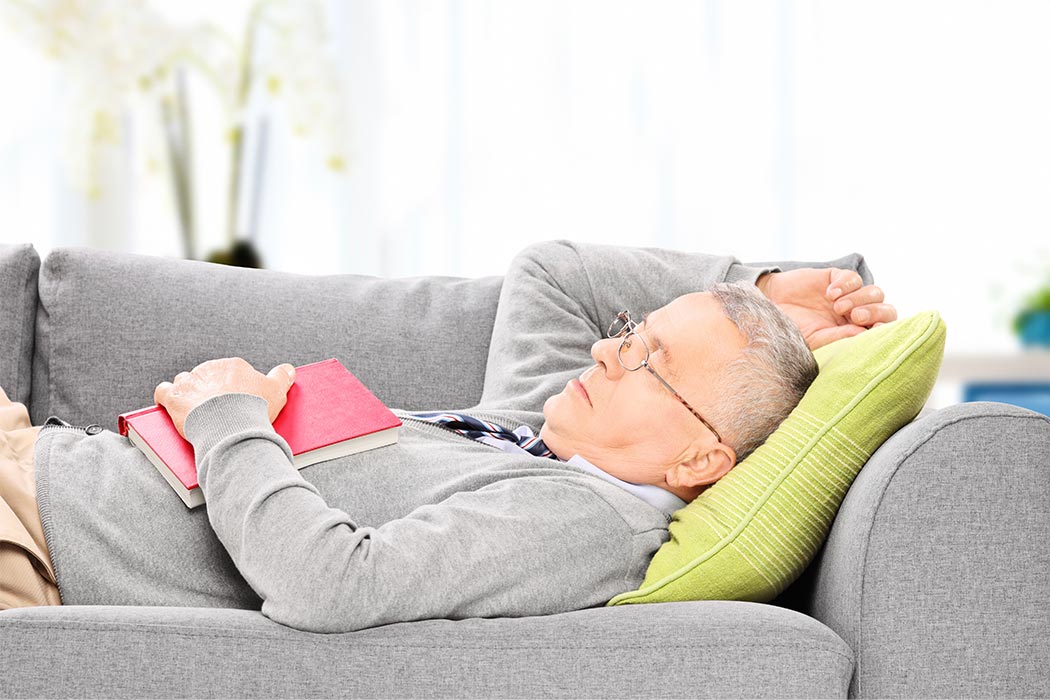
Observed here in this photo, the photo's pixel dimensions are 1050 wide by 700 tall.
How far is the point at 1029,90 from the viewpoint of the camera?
11.5 ft

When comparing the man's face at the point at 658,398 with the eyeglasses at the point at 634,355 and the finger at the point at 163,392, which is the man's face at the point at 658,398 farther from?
the finger at the point at 163,392

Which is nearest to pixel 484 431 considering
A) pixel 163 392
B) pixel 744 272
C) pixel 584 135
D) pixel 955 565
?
pixel 163 392

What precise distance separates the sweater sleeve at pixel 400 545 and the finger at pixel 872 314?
590mm

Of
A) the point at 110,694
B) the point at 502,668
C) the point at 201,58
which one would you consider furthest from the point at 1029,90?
the point at 110,694

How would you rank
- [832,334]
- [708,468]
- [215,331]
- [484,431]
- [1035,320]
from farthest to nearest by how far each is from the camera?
[1035,320] < [215,331] < [832,334] < [484,431] < [708,468]

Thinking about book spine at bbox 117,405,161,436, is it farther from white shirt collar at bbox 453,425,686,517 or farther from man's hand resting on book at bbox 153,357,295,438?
white shirt collar at bbox 453,425,686,517

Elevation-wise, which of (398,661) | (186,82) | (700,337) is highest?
(186,82)

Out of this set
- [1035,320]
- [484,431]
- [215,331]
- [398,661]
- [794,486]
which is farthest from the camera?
[1035,320]

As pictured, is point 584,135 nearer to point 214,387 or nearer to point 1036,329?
point 1036,329

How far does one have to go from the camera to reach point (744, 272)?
174cm

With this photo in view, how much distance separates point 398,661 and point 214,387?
50 cm

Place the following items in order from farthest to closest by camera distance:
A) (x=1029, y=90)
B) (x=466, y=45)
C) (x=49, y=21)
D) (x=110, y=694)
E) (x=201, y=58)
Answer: (x=1029, y=90) < (x=466, y=45) < (x=201, y=58) < (x=49, y=21) < (x=110, y=694)

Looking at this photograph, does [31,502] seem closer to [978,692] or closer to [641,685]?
[641,685]

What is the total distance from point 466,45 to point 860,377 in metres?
2.37
